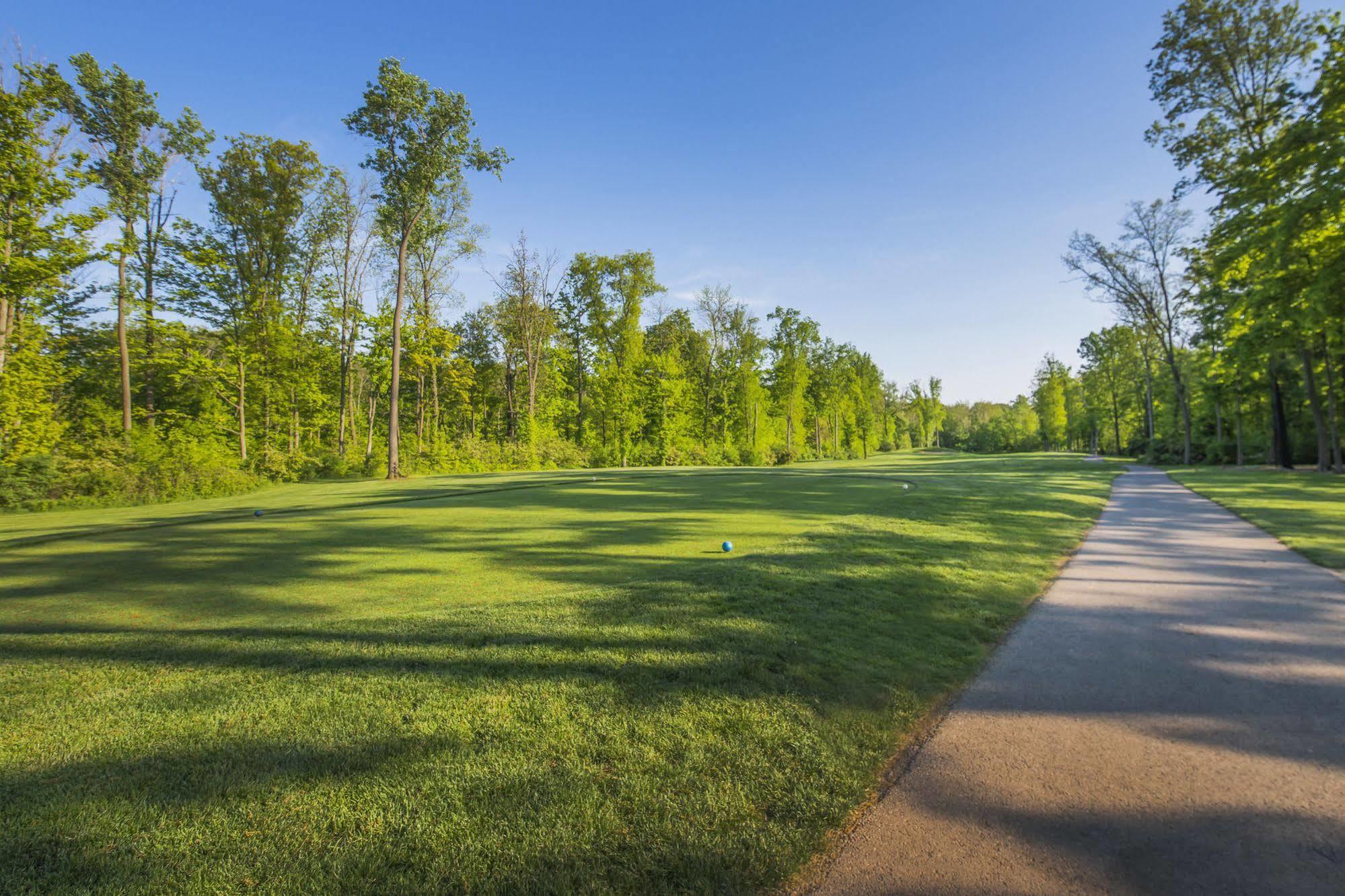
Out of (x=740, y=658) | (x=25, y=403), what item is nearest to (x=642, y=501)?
(x=740, y=658)

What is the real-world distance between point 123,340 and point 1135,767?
32422 millimetres

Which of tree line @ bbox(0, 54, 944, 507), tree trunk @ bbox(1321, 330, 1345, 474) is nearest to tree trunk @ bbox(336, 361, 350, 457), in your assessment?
tree line @ bbox(0, 54, 944, 507)

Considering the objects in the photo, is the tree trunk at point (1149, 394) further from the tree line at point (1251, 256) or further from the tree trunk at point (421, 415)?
the tree trunk at point (421, 415)

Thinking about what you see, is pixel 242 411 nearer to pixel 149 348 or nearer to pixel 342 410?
pixel 149 348

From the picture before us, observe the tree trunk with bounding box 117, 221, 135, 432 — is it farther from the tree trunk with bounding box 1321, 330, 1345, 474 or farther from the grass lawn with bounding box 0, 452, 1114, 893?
the tree trunk with bounding box 1321, 330, 1345, 474

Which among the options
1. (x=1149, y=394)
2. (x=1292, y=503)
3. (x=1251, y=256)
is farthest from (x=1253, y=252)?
(x=1149, y=394)

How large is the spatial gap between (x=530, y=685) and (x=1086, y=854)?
2.97 meters

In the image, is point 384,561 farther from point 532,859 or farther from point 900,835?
point 900,835

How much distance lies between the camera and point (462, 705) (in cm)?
335

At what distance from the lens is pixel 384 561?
7.12 metres

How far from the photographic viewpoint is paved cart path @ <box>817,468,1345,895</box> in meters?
2.18

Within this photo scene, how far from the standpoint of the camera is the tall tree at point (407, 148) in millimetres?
24500

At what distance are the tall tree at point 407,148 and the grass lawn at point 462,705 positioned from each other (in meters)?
20.6

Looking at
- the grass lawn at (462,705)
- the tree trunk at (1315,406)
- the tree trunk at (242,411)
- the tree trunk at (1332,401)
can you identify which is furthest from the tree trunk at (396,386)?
the tree trunk at (1332,401)
